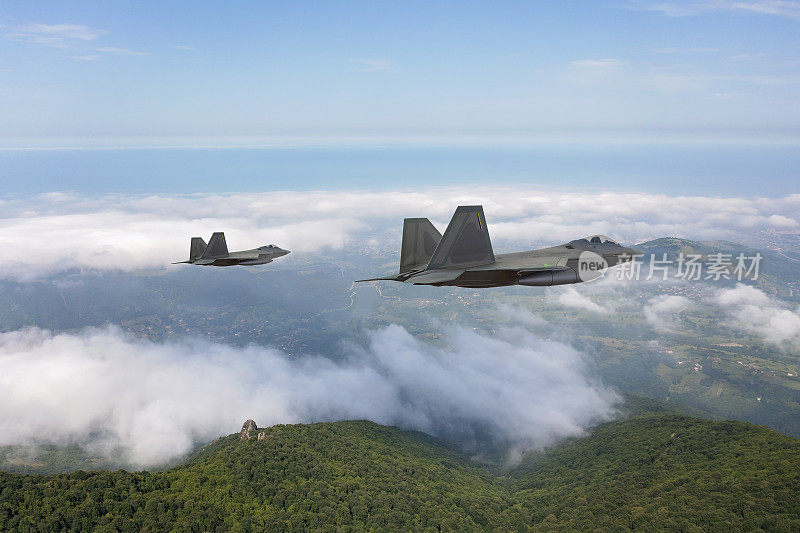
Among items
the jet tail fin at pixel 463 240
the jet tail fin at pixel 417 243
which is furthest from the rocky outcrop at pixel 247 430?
the jet tail fin at pixel 463 240

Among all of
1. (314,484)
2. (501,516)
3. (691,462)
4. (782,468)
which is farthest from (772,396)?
(314,484)

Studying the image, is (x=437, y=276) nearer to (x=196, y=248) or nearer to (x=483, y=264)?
(x=483, y=264)

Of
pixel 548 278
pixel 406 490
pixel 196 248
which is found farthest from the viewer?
pixel 406 490

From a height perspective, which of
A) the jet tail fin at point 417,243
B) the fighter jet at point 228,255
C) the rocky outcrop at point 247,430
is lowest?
the rocky outcrop at point 247,430

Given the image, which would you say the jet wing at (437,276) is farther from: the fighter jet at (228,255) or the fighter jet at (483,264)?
the fighter jet at (228,255)

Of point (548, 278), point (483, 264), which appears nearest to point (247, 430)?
point (483, 264)

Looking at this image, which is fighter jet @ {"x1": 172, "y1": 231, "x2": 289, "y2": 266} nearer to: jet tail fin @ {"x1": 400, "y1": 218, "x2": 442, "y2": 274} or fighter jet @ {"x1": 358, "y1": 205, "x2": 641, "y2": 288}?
jet tail fin @ {"x1": 400, "y1": 218, "x2": 442, "y2": 274}
